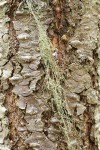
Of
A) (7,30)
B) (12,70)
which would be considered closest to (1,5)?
(7,30)

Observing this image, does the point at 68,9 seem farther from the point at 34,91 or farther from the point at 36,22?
the point at 34,91

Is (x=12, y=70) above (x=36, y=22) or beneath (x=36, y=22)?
beneath

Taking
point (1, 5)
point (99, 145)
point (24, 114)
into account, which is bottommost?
point (99, 145)
